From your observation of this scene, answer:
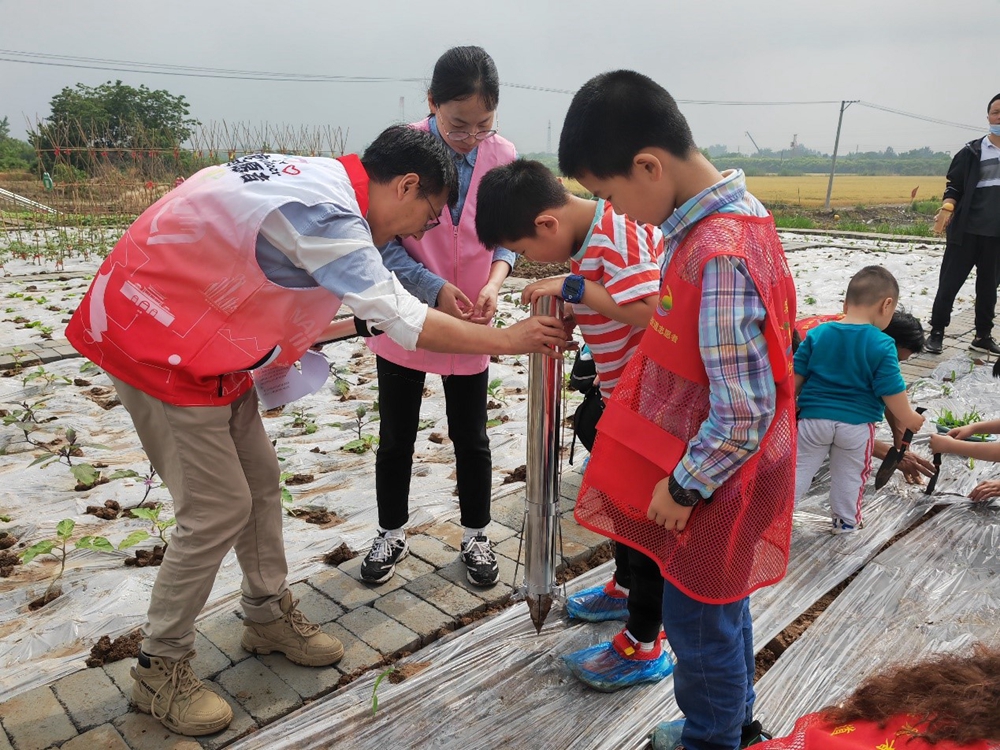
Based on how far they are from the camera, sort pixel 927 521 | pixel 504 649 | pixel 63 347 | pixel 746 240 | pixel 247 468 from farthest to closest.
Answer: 1. pixel 63 347
2. pixel 927 521
3. pixel 504 649
4. pixel 247 468
5. pixel 746 240

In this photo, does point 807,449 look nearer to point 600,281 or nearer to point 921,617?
point 921,617

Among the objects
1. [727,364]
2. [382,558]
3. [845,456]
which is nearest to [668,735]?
[727,364]

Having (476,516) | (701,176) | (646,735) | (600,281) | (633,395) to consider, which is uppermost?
(701,176)

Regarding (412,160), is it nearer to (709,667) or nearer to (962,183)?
(709,667)

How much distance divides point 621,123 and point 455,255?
1171 millimetres

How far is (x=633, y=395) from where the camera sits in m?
1.67

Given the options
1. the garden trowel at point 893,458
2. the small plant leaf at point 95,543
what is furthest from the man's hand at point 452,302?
the garden trowel at point 893,458

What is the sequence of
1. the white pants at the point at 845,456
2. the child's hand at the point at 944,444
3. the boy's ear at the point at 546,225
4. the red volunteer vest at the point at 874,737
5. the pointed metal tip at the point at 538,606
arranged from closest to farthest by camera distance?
the red volunteer vest at the point at 874,737 < the boy's ear at the point at 546,225 < the pointed metal tip at the point at 538,606 < the white pants at the point at 845,456 < the child's hand at the point at 944,444

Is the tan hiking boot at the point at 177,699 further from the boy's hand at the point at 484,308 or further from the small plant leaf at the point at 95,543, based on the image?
the boy's hand at the point at 484,308

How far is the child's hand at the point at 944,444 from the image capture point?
10.6 feet

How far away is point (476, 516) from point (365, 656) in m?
0.68

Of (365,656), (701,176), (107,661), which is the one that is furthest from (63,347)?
(701,176)

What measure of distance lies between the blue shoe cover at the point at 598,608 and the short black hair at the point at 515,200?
1.23 metres

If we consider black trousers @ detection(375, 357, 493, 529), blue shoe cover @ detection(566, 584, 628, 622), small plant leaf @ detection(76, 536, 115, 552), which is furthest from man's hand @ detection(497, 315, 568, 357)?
small plant leaf @ detection(76, 536, 115, 552)
